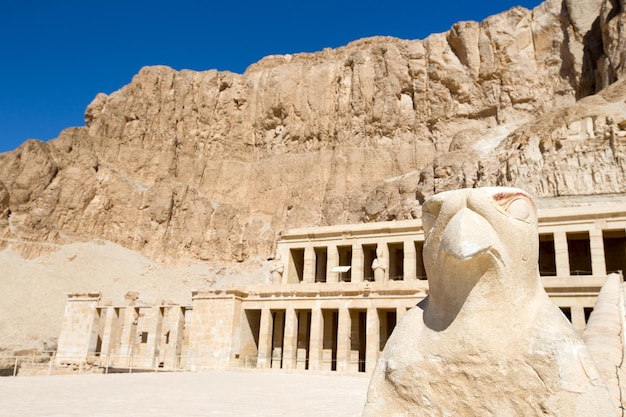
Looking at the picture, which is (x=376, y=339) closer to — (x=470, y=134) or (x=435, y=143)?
(x=470, y=134)

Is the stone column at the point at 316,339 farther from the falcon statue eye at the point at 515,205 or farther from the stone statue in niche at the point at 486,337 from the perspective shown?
the falcon statue eye at the point at 515,205

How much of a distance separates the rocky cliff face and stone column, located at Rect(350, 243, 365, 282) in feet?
50.8

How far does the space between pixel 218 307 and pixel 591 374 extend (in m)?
25.1

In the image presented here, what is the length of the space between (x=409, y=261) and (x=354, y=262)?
126 inches

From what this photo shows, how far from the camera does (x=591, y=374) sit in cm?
327

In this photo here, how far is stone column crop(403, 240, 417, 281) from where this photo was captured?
27.6 m

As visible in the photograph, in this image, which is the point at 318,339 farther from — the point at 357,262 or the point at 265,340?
the point at 357,262

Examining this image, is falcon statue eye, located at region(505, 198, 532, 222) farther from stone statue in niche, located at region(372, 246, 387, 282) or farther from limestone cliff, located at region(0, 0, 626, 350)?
limestone cliff, located at region(0, 0, 626, 350)

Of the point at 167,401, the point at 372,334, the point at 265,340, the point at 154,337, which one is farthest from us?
the point at 154,337

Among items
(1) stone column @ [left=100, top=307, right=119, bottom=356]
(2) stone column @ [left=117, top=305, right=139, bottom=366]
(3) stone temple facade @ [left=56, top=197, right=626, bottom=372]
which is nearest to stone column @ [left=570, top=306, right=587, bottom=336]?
(3) stone temple facade @ [left=56, top=197, right=626, bottom=372]

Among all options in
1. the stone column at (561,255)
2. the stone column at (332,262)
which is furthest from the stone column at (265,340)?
the stone column at (561,255)

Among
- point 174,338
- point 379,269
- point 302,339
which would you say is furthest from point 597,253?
point 174,338

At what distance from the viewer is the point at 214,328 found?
88.5 ft

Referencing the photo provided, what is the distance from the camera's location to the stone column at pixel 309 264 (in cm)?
3039
